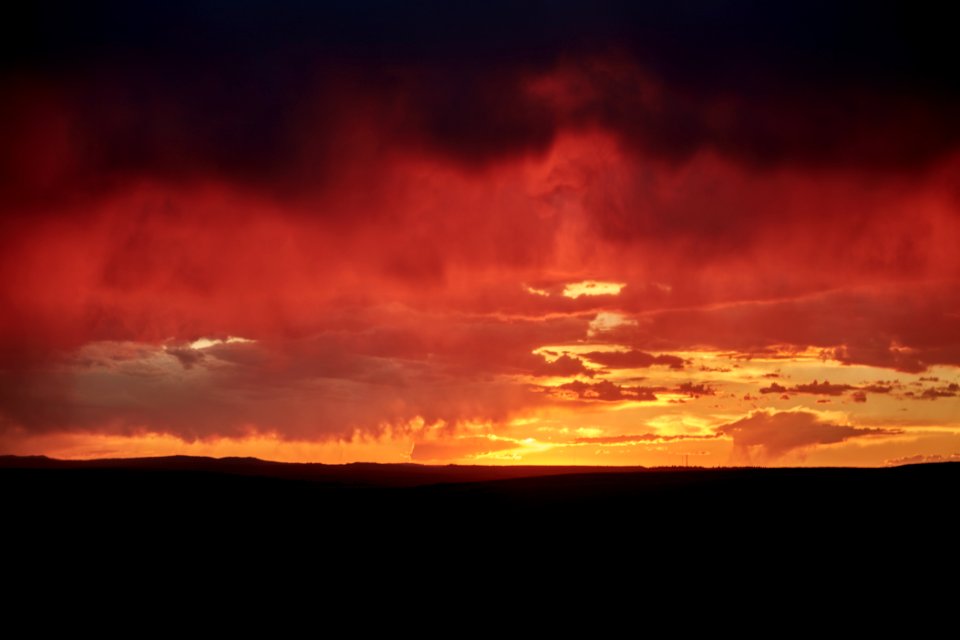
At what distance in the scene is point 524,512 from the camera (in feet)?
126

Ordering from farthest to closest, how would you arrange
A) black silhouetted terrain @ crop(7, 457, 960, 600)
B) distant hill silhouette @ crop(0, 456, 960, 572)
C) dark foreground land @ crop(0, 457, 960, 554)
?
dark foreground land @ crop(0, 457, 960, 554) < distant hill silhouette @ crop(0, 456, 960, 572) < black silhouetted terrain @ crop(7, 457, 960, 600)

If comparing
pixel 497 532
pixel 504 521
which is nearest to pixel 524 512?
pixel 504 521

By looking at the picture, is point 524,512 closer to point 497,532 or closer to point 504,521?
point 504,521

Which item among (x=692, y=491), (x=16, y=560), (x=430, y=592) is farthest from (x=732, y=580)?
(x=16, y=560)

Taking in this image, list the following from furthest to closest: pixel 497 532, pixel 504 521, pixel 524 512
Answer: pixel 524 512
pixel 504 521
pixel 497 532

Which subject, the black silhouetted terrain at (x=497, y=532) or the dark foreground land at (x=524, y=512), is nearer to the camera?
the black silhouetted terrain at (x=497, y=532)

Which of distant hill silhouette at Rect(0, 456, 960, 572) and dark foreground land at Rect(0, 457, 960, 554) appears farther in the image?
dark foreground land at Rect(0, 457, 960, 554)

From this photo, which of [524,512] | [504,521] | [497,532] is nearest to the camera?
[497,532]

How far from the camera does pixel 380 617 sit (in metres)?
24.6

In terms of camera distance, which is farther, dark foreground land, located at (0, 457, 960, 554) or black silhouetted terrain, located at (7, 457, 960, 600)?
dark foreground land, located at (0, 457, 960, 554)

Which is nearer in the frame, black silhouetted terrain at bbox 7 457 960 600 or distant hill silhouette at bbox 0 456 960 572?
black silhouetted terrain at bbox 7 457 960 600

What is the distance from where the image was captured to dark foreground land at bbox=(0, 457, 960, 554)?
32875 millimetres

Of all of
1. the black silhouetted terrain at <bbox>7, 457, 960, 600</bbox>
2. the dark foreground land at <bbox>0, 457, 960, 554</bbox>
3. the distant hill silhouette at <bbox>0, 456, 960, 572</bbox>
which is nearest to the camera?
the black silhouetted terrain at <bbox>7, 457, 960, 600</bbox>

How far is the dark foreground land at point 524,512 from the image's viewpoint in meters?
32.9
